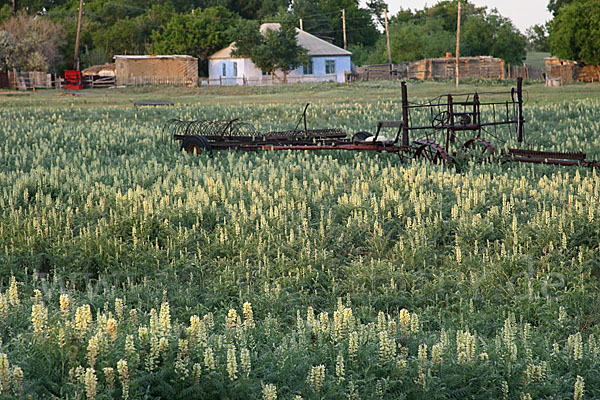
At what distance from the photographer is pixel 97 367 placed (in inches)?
189

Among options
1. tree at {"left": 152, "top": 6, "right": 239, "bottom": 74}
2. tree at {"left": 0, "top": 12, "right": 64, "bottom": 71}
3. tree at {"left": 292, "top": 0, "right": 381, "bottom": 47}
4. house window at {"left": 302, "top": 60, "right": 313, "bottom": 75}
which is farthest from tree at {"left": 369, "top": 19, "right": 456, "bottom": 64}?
tree at {"left": 0, "top": 12, "right": 64, "bottom": 71}

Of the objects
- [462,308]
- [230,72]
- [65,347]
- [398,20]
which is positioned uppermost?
[398,20]

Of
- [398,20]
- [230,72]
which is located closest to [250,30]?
Answer: [230,72]

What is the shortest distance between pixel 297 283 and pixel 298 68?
6250 cm

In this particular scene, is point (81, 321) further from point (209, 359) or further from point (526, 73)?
point (526, 73)

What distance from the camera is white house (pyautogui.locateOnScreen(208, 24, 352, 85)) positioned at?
221 ft

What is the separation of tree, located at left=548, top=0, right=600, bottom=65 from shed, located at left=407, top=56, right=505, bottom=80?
572 cm

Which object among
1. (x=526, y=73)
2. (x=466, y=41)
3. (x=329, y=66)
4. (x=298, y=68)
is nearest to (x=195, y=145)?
(x=526, y=73)

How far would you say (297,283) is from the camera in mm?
7965

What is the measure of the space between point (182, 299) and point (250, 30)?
198 feet

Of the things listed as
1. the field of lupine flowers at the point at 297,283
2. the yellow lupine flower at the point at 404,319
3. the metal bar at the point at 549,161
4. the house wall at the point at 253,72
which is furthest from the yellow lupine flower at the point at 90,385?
the house wall at the point at 253,72

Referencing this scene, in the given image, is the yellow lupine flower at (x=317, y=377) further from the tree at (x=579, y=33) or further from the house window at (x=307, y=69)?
the house window at (x=307, y=69)

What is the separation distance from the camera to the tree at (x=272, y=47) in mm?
64812

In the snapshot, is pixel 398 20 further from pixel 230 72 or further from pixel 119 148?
pixel 119 148
